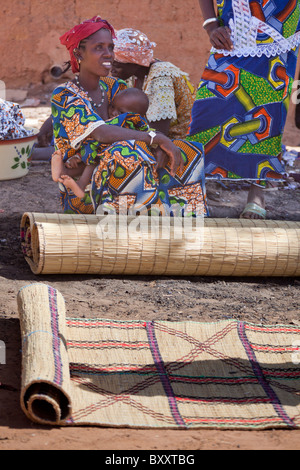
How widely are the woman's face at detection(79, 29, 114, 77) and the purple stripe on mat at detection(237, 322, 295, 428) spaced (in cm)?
188

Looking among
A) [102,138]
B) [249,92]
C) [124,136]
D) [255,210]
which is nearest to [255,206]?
[255,210]

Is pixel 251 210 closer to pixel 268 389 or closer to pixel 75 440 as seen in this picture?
pixel 268 389

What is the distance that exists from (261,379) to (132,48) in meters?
2.85

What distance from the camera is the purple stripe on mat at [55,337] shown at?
273 cm

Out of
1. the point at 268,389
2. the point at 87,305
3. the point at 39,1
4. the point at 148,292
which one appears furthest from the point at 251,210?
the point at 39,1

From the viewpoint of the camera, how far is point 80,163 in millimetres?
4648

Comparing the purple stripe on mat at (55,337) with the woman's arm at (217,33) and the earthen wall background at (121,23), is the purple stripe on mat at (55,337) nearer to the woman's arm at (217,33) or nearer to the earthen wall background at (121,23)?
the woman's arm at (217,33)

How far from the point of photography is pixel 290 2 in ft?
16.5

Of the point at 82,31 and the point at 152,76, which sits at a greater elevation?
the point at 152,76

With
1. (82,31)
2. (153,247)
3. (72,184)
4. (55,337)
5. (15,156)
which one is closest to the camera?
(55,337)

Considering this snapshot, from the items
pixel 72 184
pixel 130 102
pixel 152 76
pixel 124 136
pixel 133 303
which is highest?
pixel 152 76

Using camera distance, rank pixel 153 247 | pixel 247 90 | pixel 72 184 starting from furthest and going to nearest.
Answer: pixel 247 90 → pixel 72 184 → pixel 153 247

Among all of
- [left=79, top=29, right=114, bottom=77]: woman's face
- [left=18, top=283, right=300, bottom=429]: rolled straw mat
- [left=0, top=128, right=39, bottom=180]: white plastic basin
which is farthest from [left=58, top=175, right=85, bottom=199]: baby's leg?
[left=0, top=128, right=39, bottom=180]: white plastic basin

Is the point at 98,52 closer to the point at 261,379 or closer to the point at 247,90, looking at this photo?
the point at 247,90
